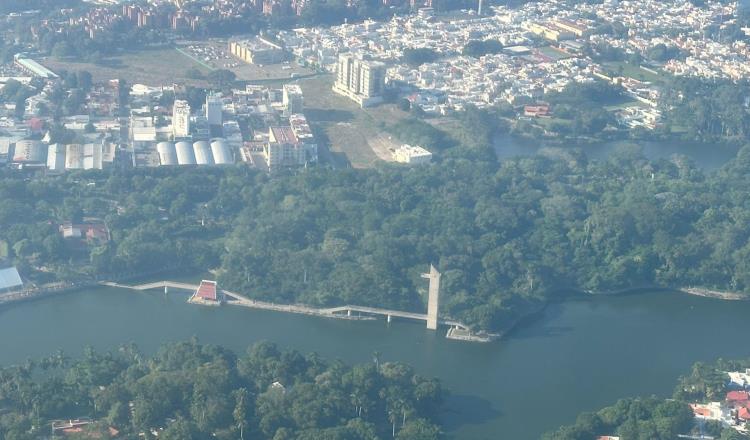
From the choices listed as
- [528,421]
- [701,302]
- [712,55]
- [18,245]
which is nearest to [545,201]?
[701,302]

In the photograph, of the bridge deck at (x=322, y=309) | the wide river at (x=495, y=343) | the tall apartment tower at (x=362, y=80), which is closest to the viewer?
the wide river at (x=495, y=343)

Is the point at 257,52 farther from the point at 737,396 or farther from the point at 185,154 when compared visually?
the point at 737,396

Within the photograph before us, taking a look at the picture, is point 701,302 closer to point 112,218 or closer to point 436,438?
point 436,438

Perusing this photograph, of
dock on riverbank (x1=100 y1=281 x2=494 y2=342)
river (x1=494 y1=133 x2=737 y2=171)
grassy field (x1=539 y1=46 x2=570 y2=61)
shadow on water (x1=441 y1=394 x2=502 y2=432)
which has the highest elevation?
grassy field (x1=539 y1=46 x2=570 y2=61)

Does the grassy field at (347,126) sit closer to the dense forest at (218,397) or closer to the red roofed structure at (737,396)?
the dense forest at (218,397)

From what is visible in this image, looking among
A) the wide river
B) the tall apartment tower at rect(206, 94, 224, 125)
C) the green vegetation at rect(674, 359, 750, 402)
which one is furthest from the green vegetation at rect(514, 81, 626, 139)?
the green vegetation at rect(674, 359, 750, 402)

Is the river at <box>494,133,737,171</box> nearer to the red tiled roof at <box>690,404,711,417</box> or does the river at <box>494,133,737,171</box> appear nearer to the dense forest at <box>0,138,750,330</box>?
the dense forest at <box>0,138,750,330</box>

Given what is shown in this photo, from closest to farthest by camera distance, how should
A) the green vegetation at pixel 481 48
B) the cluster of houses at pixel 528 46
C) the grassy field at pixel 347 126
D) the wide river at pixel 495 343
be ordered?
the wide river at pixel 495 343, the grassy field at pixel 347 126, the cluster of houses at pixel 528 46, the green vegetation at pixel 481 48

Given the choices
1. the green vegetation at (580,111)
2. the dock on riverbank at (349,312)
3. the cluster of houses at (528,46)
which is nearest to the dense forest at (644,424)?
the dock on riverbank at (349,312)
